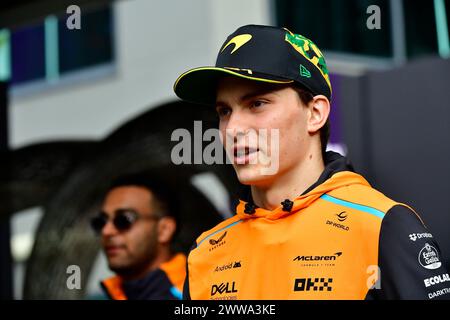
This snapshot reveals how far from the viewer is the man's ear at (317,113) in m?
2.13

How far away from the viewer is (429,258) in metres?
1.91

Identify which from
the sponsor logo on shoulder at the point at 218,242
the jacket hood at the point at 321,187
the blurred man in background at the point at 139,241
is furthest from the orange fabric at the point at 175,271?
the jacket hood at the point at 321,187

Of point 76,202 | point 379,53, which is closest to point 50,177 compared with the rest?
point 76,202

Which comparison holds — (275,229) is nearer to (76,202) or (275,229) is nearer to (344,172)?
(344,172)

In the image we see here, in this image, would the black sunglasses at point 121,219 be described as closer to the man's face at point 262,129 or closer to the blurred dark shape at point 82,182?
the blurred dark shape at point 82,182

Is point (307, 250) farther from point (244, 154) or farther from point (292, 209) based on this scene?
point (244, 154)

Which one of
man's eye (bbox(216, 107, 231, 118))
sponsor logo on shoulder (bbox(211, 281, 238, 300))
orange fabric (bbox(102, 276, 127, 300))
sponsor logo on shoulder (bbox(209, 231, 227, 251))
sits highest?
man's eye (bbox(216, 107, 231, 118))

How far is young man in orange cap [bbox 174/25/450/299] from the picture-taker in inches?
75.0

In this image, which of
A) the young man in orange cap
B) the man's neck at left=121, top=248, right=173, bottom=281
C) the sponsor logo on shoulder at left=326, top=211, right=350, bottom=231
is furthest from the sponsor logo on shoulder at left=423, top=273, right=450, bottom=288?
the man's neck at left=121, top=248, right=173, bottom=281

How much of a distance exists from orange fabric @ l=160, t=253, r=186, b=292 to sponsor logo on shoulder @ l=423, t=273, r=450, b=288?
7.23ft

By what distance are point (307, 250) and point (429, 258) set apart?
27 centimetres

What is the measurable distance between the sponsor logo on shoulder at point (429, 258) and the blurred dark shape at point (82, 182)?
9.09 feet

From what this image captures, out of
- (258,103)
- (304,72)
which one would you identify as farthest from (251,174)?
(304,72)

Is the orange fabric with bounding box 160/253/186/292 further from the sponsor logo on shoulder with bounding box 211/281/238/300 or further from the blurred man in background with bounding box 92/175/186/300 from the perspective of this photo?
the sponsor logo on shoulder with bounding box 211/281/238/300
